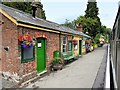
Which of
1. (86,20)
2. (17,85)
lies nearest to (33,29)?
(17,85)

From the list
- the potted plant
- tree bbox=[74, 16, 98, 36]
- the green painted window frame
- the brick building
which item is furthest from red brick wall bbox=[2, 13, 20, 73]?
tree bbox=[74, 16, 98, 36]

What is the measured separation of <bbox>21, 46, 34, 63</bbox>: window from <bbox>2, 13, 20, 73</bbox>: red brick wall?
61 centimetres

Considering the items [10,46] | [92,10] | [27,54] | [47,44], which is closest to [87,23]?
[92,10]

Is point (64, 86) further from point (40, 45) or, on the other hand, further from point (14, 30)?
point (40, 45)

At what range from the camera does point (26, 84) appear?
10.5 metres

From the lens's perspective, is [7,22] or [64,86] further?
[7,22]

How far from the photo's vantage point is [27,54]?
460 inches

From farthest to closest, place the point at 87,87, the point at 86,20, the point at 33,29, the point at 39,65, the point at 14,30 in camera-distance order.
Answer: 1. the point at 86,20
2. the point at 39,65
3. the point at 33,29
4. the point at 14,30
5. the point at 87,87

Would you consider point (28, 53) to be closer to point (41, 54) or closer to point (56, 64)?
point (41, 54)

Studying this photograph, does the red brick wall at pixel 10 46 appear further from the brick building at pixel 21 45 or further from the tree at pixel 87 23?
the tree at pixel 87 23

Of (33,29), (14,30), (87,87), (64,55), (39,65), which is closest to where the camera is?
(87,87)

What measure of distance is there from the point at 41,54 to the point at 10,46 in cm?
362

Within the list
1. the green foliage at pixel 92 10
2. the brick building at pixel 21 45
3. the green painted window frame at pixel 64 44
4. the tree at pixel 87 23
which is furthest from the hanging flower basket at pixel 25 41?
the green foliage at pixel 92 10

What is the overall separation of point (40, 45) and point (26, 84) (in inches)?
141
